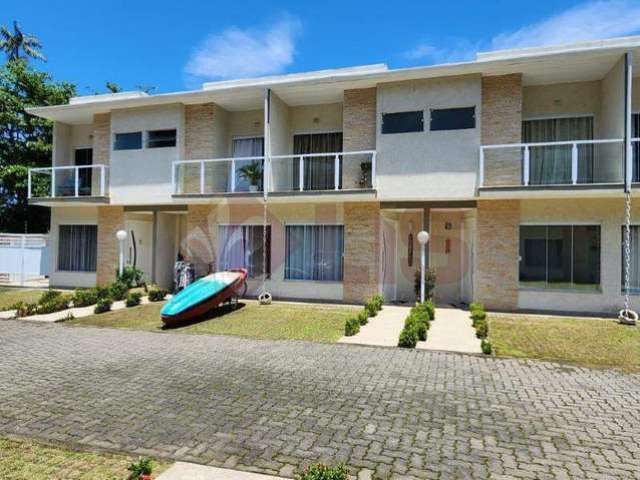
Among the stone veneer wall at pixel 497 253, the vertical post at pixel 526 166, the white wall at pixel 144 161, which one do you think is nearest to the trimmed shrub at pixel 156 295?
the white wall at pixel 144 161

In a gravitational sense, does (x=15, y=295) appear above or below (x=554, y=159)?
below

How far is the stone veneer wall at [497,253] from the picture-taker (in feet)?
43.9

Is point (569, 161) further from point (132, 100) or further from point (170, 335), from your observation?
point (132, 100)

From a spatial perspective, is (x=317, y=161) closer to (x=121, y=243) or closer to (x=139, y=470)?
(x=121, y=243)

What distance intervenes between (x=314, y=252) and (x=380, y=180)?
3452 millimetres

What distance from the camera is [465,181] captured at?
13.3 metres

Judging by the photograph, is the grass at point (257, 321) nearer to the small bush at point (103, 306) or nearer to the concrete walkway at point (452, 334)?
the small bush at point (103, 306)

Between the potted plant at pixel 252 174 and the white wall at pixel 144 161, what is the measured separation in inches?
113

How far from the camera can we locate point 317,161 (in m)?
15.3

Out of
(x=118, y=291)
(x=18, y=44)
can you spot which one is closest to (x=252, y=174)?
(x=118, y=291)

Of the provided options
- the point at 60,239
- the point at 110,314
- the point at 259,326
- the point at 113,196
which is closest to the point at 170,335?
the point at 259,326

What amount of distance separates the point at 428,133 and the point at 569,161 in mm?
4099

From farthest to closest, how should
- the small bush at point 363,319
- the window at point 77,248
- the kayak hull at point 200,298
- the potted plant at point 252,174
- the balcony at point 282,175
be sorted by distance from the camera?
the window at point 77,248
the potted plant at point 252,174
the balcony at point 282,175
the kayak hull at point 200,298
the small bush at point 363,319

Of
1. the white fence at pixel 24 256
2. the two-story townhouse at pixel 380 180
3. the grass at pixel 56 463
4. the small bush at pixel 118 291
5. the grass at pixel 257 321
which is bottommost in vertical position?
the grass at pixel 56 463
